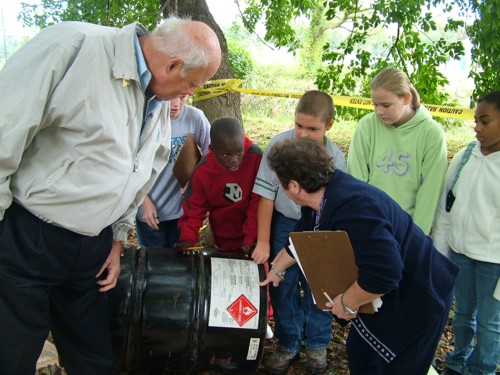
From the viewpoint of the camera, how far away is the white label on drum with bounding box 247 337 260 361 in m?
2.64

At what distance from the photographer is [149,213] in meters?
3.02

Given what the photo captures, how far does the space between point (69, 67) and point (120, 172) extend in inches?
17.3

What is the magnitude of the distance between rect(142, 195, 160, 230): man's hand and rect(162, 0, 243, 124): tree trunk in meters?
1.43

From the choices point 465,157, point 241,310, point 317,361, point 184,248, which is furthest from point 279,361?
point 465,157

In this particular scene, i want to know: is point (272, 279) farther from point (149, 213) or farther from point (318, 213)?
point (149, 213)

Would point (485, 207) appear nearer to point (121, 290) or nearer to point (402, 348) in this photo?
point (402, 348)

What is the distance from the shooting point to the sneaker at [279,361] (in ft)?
9.70

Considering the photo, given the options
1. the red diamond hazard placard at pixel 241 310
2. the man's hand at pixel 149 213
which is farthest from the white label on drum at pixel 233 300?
the man's hand at pixel 149 213

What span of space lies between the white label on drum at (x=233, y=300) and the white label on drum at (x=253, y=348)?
8 centimetres

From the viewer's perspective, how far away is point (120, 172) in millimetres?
1927

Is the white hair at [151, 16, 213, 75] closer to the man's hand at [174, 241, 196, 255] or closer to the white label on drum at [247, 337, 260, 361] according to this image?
the man's hand at [174, 241, 196, 255]

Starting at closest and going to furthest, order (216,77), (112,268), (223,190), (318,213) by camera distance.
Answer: (318,213), (112,268), (223,190), (216,77)

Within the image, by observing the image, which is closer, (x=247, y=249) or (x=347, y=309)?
(x=347, y=309)

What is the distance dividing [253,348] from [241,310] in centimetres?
24
